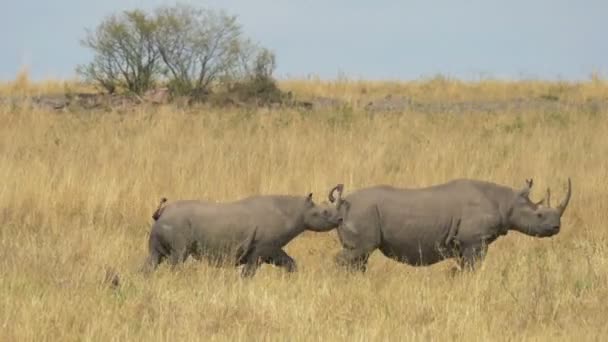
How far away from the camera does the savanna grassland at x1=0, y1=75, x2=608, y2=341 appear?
6480 millimetres

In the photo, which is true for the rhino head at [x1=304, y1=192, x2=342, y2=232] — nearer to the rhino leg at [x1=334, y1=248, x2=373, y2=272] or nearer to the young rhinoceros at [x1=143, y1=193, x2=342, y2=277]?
the young rhinoceros at [x1=143, y1=193, x2=342, y2=277]

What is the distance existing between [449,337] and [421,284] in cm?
148

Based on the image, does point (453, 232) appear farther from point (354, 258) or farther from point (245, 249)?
point (245, 249)

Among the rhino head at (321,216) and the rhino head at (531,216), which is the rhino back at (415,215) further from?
the rhino head at (531,216)

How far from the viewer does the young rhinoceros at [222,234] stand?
28.2ft

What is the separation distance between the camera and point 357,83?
29.3m

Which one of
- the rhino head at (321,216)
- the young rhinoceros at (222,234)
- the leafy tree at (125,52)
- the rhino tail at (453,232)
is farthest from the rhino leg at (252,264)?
the leafy tree at (125,52)

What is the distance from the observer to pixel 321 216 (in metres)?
8.84

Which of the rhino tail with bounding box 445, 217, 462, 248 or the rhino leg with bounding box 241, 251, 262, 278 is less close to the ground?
the rhino tail with bounding box 445, 217, 462, 248

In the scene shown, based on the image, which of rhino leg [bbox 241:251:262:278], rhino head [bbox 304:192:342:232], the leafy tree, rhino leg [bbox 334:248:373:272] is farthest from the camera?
the leafy tree

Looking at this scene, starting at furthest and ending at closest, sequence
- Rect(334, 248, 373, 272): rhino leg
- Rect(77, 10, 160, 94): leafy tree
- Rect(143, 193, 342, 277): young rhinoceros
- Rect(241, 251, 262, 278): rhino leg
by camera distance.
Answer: Rect(77, 10, 160, 94): leafy tree < Rect(334, 248, 373, 272): rhino leg < Rect(143, 193, 342, 277): young rhinoceros < Rect(241, 251, 262, 278): rhino leg

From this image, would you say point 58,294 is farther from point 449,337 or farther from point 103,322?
point 449,337

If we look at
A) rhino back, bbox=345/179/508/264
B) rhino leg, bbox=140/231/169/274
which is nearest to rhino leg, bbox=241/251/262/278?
rhino leg, bbox=140/231/169/274

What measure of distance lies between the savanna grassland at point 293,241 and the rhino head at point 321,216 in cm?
32
